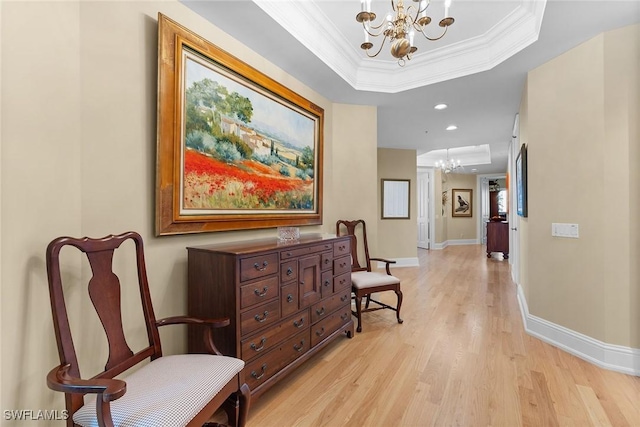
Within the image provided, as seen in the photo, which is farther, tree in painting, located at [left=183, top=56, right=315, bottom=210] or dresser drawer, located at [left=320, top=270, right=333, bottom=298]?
dresser drawer, located at [left=320, top=270, right=333, bottom=298]

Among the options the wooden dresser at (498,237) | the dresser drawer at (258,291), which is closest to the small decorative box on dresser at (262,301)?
the dresser drawer at (258,291)

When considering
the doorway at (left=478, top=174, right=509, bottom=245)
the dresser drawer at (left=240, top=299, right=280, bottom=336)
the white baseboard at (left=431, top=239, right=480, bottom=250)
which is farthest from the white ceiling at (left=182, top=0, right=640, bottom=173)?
the doorway at (left=478, top=174, right=509, bottom=245)

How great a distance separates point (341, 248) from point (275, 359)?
112 cm

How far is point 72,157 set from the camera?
1.44 metres

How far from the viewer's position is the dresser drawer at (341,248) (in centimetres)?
266

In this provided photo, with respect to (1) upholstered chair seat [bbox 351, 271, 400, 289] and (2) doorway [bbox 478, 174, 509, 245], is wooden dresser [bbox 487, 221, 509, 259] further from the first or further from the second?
(1) upholstered chair seat [bbox 351, 271, 400, 289]

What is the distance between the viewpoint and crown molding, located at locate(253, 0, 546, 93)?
7.63ft

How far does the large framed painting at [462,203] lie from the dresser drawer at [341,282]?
28.2 feet

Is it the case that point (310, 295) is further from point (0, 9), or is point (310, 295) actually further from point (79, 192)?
point (0, 9)

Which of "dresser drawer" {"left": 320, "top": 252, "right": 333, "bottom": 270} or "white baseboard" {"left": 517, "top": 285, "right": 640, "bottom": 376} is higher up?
"dresser drawer" {"left": 320, "top": 252, "right": 333, "bottom": 270}

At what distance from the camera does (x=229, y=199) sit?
224 centimetres

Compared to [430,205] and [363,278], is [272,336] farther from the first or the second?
[430,205]

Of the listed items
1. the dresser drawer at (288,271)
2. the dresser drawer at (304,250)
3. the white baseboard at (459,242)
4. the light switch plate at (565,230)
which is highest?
the light switch plate at (565,230)

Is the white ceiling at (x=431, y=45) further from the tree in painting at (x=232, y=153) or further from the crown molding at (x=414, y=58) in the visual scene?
the tree in painting at (x=232, y=153)
